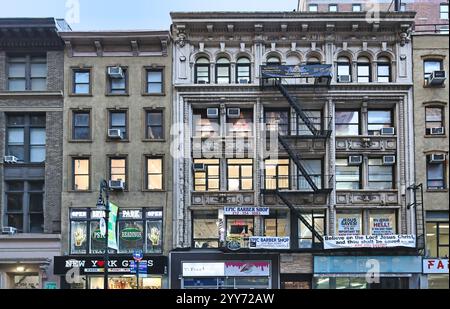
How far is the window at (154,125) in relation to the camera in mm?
15500

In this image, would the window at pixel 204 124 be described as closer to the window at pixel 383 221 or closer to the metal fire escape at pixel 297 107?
the metal fire escape at pixel 297 107

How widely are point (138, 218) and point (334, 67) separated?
5.77m

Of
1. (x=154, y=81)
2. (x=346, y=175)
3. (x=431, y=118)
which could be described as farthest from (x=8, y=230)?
(x=431, y=118)

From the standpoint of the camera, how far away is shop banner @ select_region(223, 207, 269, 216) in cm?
1501

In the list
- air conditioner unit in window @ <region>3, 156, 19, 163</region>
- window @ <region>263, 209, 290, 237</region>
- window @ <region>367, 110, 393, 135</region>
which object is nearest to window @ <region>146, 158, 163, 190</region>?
window @ <region>263, 209, 290, 237</region>

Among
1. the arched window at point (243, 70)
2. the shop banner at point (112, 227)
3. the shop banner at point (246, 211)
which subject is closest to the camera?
the shop banner at point (112, 227)

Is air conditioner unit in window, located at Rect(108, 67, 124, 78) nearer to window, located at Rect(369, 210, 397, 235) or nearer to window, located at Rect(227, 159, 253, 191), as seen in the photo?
window, located at Rect(227, 159, 253, 191)

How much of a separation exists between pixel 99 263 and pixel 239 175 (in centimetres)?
368

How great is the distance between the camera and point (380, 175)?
15539 millimetres

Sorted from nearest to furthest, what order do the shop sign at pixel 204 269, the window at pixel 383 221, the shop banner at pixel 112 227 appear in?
the shop banner at pixel 112 227, the shop sign at pixel 204 269, the window at pixel 383 221

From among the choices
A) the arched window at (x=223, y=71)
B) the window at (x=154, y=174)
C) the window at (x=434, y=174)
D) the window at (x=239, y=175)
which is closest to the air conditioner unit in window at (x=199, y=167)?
the window at (x=239, y=175)

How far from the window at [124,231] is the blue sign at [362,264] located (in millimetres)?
3659

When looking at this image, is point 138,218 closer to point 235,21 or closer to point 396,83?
point 235,21

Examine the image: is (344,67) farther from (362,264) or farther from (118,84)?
(118,84)
